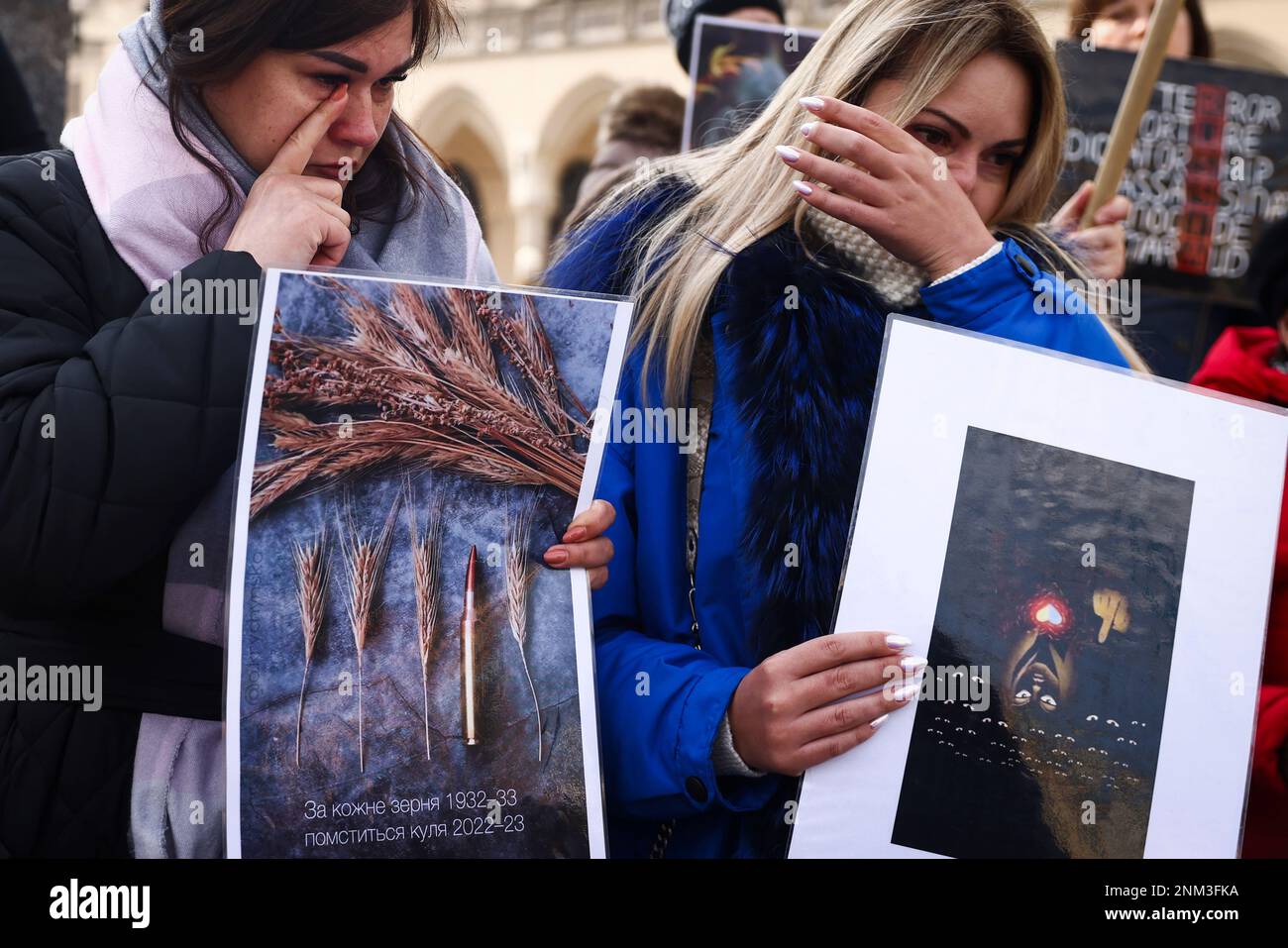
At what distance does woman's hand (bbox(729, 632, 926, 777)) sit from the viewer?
138cm

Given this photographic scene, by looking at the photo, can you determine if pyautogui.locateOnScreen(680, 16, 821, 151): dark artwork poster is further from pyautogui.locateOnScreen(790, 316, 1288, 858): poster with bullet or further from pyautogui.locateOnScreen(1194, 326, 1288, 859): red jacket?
pyautogui.locateOnScreen(790, 316, 1288, 858): poster with bullet

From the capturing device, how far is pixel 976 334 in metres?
1.45

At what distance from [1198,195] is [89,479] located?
290cm

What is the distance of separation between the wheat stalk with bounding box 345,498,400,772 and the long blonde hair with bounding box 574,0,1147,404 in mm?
450

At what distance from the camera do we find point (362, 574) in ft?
4.28

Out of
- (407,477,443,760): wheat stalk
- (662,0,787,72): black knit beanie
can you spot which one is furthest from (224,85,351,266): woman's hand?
(662,0,787,72): black knit beanie

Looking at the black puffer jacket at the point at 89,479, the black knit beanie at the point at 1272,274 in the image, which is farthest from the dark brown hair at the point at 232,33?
the black knit beanie at the point at 1272,274

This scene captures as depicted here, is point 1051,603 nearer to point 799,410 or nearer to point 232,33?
point 799,410

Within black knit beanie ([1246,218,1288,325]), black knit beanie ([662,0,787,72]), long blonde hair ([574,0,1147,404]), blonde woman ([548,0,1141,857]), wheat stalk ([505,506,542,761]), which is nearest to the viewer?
wheat stalk ([505,506,542,761])

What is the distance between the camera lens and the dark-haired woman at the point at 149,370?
1256 mm

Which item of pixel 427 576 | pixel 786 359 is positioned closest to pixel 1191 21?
pixel 786 359

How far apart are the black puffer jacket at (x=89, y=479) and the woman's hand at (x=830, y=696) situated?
60cm

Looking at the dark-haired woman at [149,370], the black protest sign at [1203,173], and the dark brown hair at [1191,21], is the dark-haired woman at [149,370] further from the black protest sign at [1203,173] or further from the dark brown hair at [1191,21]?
the black protest sign at [1203,173]
